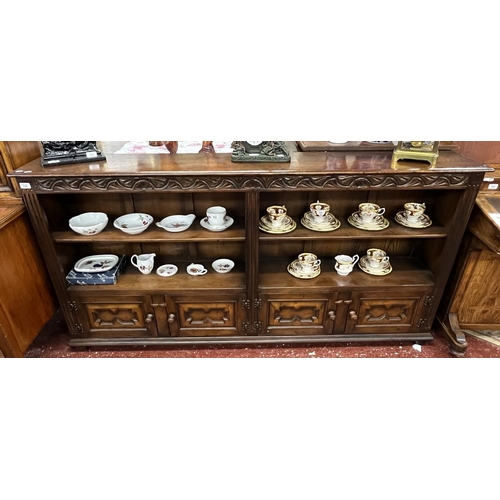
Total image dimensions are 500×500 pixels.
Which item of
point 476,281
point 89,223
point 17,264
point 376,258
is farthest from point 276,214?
point 17,264

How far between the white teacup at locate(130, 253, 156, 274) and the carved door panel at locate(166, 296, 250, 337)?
0.22 meters

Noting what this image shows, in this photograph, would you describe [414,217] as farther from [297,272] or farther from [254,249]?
[254,249]

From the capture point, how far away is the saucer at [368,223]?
74.2 inches

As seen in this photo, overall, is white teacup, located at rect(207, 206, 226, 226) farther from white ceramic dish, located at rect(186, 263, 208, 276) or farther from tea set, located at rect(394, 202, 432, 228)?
tea set, located at rect(394, 202, 432, 228)

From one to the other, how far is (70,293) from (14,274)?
0.28m

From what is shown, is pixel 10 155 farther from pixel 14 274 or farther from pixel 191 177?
pixel 191 177

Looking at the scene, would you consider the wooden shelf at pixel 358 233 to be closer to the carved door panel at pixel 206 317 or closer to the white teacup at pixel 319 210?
the white teacup at pixel 319 210

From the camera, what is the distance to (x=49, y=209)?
1.80 metres

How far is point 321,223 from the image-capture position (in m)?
1.90

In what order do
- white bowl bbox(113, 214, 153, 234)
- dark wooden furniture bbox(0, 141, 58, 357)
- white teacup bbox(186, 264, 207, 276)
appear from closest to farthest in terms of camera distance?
dark wooden furniture bbox(0, 141, 58, 357), white bowl bbox(113, 214, 153, 234), white teacup bbox(186, 264, 207, 276)

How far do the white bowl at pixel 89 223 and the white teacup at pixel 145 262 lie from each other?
27cm

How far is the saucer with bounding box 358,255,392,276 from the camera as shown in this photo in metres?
2.02

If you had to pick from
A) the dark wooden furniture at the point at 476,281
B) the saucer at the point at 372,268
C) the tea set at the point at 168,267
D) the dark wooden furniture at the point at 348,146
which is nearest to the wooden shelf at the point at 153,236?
the tea set at the point at 168,267

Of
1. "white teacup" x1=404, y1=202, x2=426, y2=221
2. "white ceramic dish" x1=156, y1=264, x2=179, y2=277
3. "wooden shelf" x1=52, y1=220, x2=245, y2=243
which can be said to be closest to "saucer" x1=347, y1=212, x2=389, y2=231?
"white teacup" x1=404, y1=202, x2=426, y2=221
